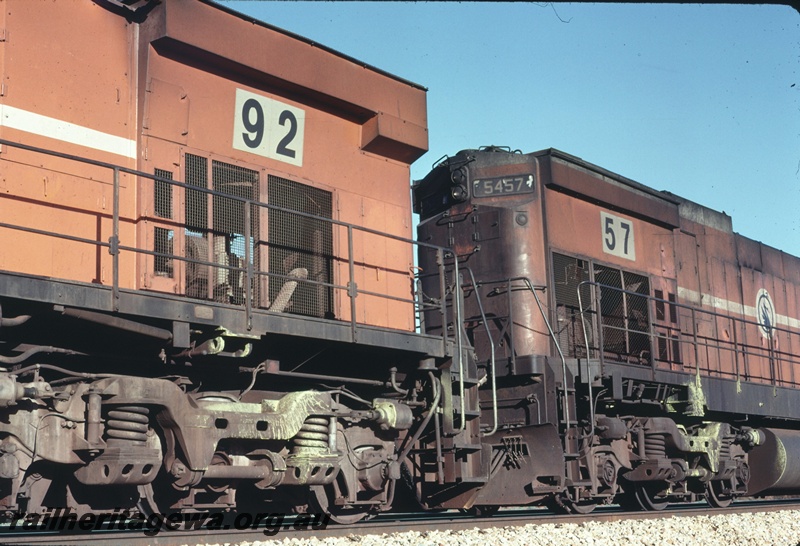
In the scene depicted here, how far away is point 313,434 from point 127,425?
5.51 feet

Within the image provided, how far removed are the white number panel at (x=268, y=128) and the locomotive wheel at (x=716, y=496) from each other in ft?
24.1

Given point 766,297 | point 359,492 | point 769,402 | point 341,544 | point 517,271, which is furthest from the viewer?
point 766,297

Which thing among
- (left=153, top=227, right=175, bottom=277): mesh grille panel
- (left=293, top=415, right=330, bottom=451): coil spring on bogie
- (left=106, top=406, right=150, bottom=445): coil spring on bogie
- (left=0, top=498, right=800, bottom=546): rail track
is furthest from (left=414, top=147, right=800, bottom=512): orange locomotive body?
(left=106, top=406, right=150, bottom=445): coil spring on bogie

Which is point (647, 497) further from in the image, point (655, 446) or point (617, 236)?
point (617, 236)

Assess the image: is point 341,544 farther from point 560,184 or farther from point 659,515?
point 560,184

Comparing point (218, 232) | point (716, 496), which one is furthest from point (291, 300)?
point (716, 496)

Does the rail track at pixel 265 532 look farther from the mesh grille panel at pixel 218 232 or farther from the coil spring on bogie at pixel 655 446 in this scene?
the mesh grille panel at pixel 218 232

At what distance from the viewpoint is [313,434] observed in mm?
7320

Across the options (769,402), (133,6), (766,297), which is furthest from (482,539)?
(766,297)

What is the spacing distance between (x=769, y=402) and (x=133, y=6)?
402 inches

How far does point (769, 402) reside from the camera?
13070 millimetres

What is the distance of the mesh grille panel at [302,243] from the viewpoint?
7887 millimetres

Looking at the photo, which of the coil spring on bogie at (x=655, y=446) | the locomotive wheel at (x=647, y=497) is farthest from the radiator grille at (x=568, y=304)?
the locomotive wheel at (x=647, y=497)

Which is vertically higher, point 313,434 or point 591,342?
point 591,342
